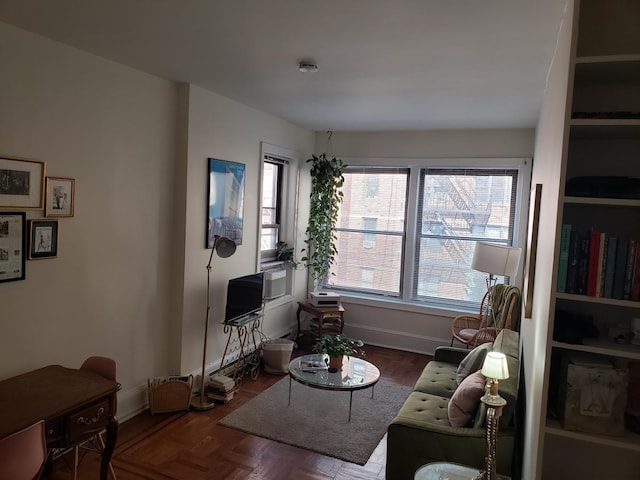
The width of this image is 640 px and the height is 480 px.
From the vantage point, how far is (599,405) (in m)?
1.59

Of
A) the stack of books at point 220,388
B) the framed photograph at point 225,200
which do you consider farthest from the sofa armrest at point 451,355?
the framed photograph at point 225,200

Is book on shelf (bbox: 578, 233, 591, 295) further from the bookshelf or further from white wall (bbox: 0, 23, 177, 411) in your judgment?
white wall (bbox: 0, 23, 177, 411)

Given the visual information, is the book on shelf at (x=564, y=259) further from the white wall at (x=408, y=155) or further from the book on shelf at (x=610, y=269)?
the white wall at (x=408, y=155)

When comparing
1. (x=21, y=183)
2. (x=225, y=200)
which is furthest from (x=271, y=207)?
(x=21, y=183)

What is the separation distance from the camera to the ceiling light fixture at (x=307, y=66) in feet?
9.61

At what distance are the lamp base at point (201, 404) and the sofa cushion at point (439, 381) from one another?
1658 mm

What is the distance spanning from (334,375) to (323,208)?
244 cm

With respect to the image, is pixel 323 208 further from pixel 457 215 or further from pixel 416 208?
pixel 457 215

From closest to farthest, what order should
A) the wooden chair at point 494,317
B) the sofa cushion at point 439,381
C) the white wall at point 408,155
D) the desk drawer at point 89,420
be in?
the desk drawer at point 89,420 → the sofa cushion at point 439,381 → the wooden chair at point 494,317 → the white wall at point 408,155

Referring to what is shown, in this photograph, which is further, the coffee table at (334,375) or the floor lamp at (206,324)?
the floor lamp at (206,324)

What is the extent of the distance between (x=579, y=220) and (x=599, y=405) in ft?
2.19

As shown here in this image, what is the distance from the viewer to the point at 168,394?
11.7ft

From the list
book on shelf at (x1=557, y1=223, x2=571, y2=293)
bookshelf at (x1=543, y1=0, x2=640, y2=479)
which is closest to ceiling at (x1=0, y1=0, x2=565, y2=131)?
bookshelf at (x1=543, y1=0, x2=640, y2=479)

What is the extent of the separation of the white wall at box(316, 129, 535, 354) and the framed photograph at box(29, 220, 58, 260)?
365cm
